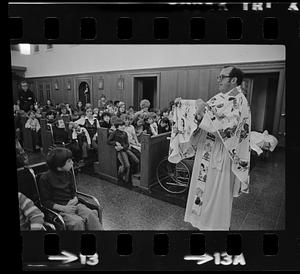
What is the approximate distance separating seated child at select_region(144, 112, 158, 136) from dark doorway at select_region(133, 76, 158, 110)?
1.8 inches

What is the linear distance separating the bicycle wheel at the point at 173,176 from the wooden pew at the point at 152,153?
0.02 meters

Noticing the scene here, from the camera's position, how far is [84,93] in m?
1.03

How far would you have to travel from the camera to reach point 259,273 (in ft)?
3.28

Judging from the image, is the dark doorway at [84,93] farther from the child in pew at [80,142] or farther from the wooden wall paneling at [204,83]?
the wooden wall paneling at [204,83]

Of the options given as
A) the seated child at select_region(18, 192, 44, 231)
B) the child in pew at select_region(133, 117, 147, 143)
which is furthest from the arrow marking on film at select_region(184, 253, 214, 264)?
the seated child at select_region(18, 192, 44, 231)

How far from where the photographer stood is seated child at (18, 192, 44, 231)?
1008mm

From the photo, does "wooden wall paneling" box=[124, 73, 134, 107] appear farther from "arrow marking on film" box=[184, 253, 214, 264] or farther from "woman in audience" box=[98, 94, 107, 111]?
"arrow marking on film" box=[184, 253, 214, 264]

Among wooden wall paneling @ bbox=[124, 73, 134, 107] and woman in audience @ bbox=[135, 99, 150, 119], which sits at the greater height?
wooden wall paneling @ bbox=[124, 73, 134, 107]

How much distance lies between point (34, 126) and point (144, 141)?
488mm

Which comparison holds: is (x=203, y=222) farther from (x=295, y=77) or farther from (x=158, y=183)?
(x=295, y=77)

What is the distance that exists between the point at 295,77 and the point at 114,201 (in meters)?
0.93

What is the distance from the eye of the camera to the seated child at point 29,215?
101cm

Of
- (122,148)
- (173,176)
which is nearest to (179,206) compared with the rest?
(173,176)

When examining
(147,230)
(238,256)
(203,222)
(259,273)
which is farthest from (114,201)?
(259,273)
